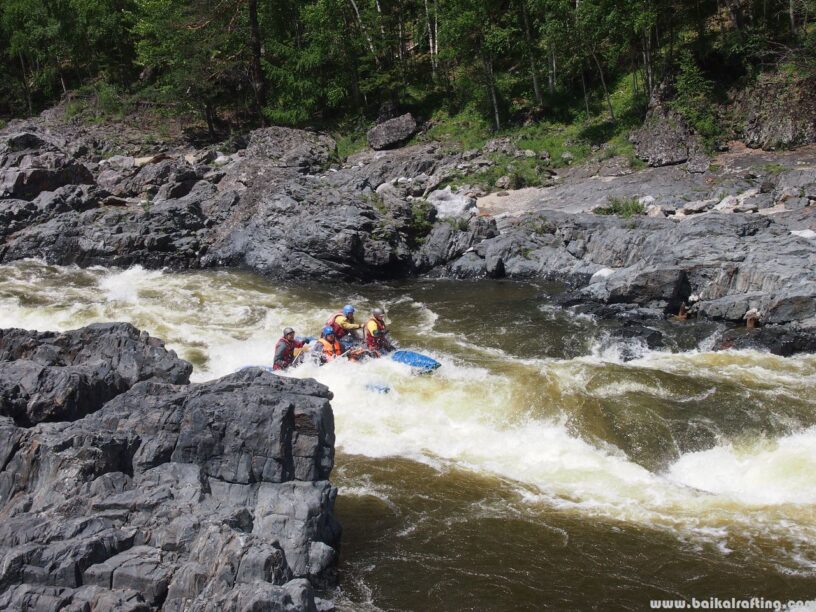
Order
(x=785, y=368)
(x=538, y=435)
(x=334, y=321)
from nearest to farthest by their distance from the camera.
Answer: (x=538, y=435) < (x=785, y=368) < (x=334, y=321)

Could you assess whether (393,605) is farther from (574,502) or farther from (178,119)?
(178,119)

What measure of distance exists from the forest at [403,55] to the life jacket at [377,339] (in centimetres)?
1544

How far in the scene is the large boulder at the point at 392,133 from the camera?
2944 centimetres

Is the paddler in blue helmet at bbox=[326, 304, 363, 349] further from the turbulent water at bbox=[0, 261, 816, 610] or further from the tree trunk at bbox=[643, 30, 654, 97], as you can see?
the tree trunk at bbox=[643, 30, 654, 97]

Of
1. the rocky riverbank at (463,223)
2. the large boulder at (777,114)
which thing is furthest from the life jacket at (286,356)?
the large boulder at (777,114)

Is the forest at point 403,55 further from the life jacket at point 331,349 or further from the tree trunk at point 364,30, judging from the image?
the life jacket at point 331,349

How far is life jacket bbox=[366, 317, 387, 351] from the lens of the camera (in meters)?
13.3

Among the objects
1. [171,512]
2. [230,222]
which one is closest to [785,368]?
[171,512]

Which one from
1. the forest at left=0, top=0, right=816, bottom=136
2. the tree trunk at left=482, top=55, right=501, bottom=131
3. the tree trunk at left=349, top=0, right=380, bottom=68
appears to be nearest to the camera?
the forest at left=0, top=0, right=816, bottom=136

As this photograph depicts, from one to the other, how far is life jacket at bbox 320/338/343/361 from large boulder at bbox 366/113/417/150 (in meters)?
17.6

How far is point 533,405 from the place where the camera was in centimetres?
1109

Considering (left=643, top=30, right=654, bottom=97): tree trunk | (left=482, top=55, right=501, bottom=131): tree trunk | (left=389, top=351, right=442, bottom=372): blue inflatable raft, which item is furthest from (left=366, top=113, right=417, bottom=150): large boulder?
(left=389, top=351, right=442, bottom=372): blue inflatable raft

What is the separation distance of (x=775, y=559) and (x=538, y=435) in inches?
149

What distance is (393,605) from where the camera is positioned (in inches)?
256
